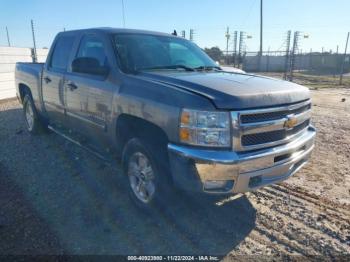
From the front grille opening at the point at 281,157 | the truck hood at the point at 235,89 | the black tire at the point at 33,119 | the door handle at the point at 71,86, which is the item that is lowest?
the black tire at the point at 33,119

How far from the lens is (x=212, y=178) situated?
115 inches

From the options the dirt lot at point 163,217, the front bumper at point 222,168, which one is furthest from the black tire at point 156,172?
the front bumper at point 222,168

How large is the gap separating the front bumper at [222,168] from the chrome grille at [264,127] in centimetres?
8

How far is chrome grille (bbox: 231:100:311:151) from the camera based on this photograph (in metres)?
2.95

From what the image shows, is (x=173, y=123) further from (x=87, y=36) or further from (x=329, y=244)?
(x=87, y=36)

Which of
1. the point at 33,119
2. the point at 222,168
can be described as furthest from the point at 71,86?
the point at 222,168

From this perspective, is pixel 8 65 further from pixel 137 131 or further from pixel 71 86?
pixel 137 131

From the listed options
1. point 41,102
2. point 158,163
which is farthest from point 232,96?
point 41,102

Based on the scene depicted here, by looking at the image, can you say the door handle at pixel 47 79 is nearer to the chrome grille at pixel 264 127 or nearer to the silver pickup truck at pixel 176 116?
the silver pickup truck at pixel 176 116

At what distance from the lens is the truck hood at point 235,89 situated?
2.95 m

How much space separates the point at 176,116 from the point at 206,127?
0.30 meters

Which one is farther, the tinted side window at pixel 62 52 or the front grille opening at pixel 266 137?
the tinted side window at pixel 62 52

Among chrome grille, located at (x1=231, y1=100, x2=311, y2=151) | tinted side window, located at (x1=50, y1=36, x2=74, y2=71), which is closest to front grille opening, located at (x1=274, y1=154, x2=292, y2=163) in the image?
chrome grille, located at (x1=231, y1=100, x2=311, y2=151)

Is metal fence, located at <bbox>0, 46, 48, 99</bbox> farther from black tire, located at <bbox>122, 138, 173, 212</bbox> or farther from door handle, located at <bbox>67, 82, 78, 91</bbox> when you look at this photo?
black tire, located at <bbox>122, 138, 173, 212</bbox>
